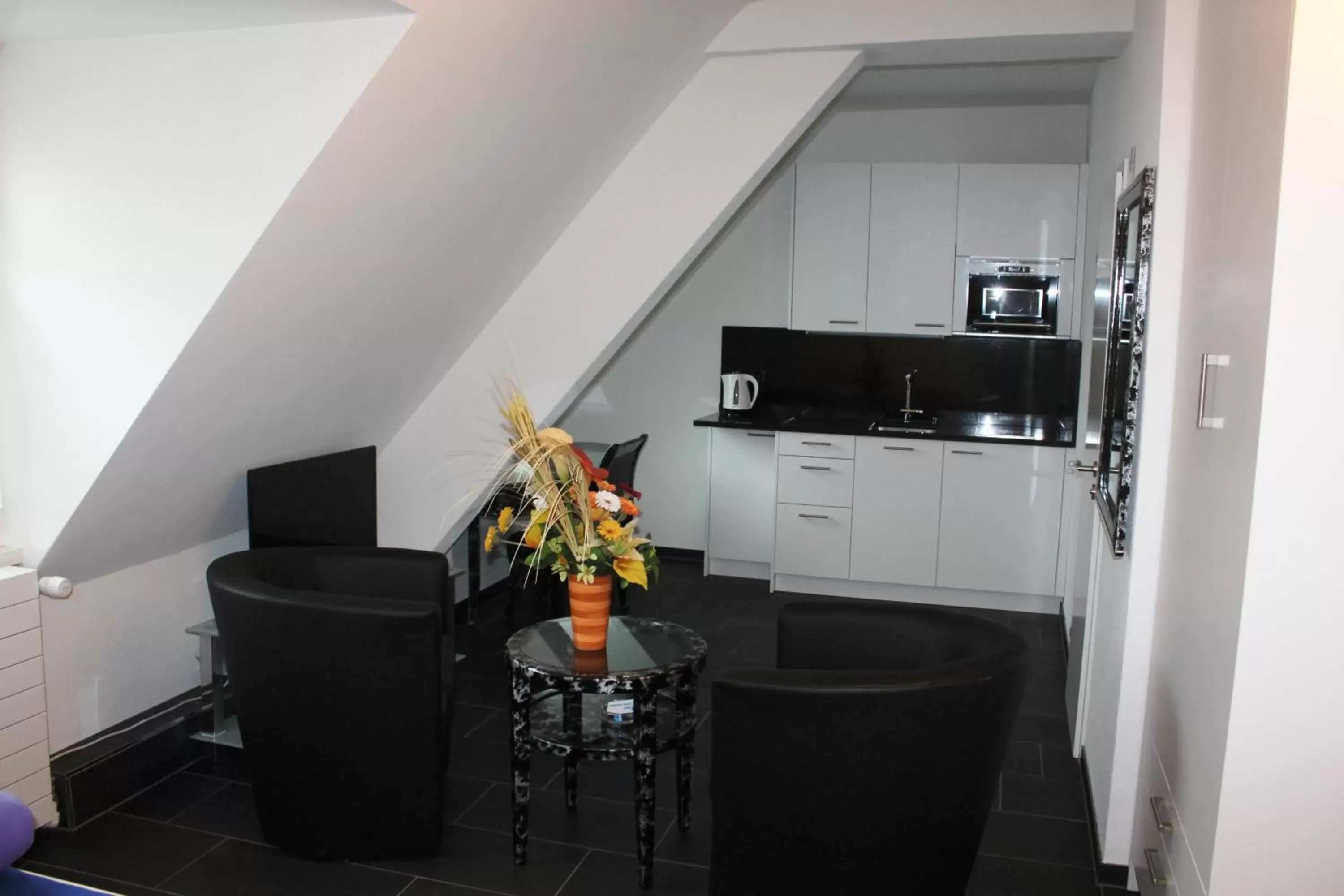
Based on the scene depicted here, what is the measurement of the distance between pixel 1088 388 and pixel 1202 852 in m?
2.81

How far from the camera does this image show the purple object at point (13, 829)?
1.79 meters

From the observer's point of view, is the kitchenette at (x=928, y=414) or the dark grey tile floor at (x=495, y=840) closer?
the dark grey tile floor at (x=495, y=840)

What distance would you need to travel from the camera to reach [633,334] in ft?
21.7

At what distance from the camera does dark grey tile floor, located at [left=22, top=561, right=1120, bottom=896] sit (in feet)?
9.96

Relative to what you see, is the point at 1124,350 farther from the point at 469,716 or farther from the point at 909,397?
the point at 909,397

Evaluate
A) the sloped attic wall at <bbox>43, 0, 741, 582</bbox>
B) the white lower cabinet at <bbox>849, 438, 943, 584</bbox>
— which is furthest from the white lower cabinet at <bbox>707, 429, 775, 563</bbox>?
the sloped attic wall at <bbox>43, 0, 741, 582</bbox>

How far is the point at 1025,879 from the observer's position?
312cm

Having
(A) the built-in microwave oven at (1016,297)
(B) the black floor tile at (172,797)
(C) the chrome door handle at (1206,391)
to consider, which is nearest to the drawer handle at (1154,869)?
(C) the chrome door handle at (1206,391)

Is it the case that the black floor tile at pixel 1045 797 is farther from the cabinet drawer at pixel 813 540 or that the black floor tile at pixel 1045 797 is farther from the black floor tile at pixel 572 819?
the cabinet drawer at pixel 813 540

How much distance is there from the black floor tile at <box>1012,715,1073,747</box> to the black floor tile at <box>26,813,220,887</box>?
9.52ft

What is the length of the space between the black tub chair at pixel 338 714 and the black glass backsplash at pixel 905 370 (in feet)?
12.4

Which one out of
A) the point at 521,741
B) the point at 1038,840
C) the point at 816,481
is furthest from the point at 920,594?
the point at 521,741

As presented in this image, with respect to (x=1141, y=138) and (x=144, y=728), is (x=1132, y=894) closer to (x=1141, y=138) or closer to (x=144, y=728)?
(x=1141, y=138)

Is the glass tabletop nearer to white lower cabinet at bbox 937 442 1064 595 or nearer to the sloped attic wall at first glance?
the sloped attic wall
